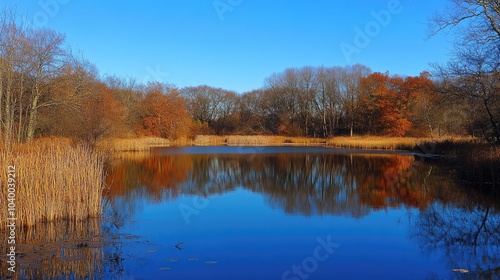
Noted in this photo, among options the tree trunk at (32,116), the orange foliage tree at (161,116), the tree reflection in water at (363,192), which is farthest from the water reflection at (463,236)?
the orange foliage tree at (161,116)

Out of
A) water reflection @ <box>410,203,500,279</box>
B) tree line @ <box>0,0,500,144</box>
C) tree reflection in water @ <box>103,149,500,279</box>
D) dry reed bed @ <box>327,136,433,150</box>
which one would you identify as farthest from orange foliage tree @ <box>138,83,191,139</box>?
water reflection @ <box>410,203,500,279</box>

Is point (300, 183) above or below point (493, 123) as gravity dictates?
below

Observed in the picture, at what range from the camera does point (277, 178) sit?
11664mm

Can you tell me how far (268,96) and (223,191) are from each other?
31748mm

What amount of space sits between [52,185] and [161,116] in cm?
2840

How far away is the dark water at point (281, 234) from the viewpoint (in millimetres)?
4230

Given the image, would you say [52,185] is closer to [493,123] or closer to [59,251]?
[59,251]

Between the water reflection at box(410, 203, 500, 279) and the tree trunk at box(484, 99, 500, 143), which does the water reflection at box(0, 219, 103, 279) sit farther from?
the tree trunk at box(484, 99, 500, 143)

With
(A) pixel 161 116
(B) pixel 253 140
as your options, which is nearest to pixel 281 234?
(B) pixel 253 140

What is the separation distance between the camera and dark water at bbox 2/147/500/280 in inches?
167

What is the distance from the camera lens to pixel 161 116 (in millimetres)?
33625

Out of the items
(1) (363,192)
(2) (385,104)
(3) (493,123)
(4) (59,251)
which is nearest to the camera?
(4) (59,251)

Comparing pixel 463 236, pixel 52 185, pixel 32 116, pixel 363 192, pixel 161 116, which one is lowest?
pixel 463 236

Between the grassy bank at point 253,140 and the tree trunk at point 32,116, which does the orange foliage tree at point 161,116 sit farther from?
the tree trunk at point 32,116
